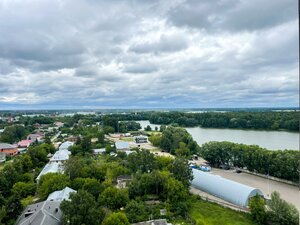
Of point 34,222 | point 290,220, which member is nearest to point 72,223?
point 34,222

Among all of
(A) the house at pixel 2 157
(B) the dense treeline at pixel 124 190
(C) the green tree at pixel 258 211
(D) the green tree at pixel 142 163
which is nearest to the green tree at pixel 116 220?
(B) the dense treeline at pixel 124 190

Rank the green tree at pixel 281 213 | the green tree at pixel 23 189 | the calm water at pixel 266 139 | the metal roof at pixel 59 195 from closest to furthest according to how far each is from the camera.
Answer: the green tree at pixel 281 213 → the metal roof at pixel 59 195 → the green tree at pixel 23 189 → the calm water at pixel 266 139

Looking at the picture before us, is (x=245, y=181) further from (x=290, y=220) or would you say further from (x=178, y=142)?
(x=178, y=142)

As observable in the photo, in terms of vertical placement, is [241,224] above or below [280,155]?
below

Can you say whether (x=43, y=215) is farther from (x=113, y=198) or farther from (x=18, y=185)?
(x=18, y=185)

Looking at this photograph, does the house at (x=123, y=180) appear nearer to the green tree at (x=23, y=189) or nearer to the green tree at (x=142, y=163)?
the green tree at (x=142, y=163)

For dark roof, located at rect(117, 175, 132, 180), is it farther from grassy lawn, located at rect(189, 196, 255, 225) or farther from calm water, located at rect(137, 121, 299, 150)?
calm water, located at rect(137, 121, 299, 150)
